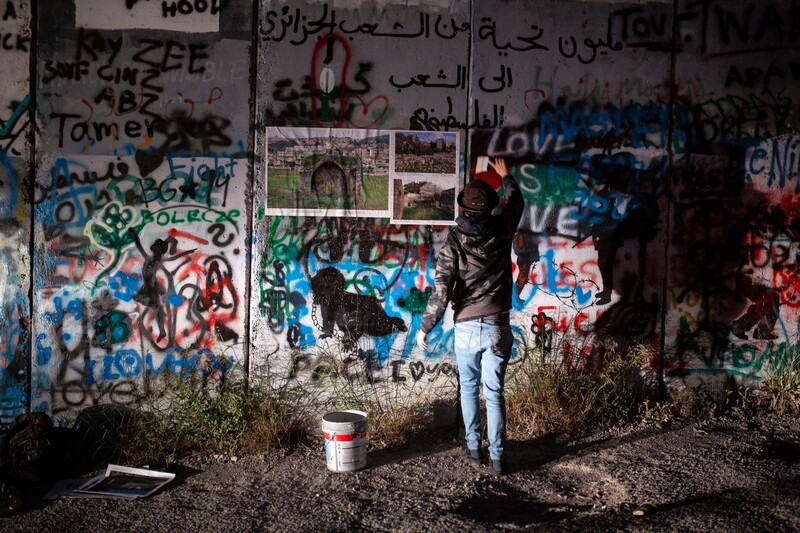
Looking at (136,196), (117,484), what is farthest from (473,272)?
(117,484)

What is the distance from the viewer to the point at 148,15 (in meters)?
5.73

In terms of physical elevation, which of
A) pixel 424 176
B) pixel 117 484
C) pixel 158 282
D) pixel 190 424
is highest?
pixel 424 176

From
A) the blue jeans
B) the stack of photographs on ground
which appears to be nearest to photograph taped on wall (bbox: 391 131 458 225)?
the blue jeans

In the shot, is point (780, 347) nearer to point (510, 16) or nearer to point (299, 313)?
point (510, 16)

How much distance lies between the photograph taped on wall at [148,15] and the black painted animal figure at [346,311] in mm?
2200

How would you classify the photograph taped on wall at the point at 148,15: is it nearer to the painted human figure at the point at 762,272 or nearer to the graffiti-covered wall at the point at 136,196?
the graffiti-covered wall at the point at 136,196

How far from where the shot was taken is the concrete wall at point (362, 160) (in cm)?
575

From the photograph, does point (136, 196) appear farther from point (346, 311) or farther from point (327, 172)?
point (346, 311)

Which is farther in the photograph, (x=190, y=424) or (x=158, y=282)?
(x=158, y=282)

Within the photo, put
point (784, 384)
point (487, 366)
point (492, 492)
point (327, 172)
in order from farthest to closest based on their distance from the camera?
1. point (784, 384)
2. point (327, 172)
3. point (487, 366)
4. point (492, 492)

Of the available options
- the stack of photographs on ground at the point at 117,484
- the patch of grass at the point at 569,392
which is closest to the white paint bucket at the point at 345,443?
the stack of photographs on ground at the point at 117,484

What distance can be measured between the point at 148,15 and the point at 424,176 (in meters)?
2.53

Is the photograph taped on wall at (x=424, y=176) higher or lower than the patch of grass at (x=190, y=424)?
higher

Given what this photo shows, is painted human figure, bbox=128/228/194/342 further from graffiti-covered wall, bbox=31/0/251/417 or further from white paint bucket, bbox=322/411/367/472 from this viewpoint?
white paint bucket, bbox=322/411/367/472
